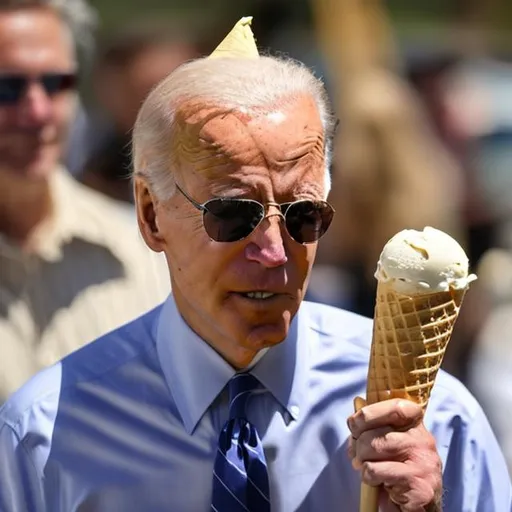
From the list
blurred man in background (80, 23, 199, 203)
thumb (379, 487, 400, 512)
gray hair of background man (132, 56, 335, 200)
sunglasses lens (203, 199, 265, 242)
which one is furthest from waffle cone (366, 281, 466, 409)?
blurred man in background (80, 23, 199, 203)

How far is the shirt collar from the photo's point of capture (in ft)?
9.40

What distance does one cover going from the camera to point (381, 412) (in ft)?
8.23

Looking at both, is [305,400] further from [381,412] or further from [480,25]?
[480,25]

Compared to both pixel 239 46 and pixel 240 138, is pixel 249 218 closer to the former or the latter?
pixel 240 138

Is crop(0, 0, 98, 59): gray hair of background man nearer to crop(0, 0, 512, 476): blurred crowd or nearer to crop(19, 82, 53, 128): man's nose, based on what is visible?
crop(0, 0, 512, 476): blurred crowd

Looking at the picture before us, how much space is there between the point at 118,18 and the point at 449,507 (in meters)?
5.76

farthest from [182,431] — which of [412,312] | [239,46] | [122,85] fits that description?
[122,85]

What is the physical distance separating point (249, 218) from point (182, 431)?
0.50 m

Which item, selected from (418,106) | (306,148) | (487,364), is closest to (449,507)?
(306,148)

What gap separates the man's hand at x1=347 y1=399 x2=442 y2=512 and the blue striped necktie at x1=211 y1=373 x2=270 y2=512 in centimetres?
27

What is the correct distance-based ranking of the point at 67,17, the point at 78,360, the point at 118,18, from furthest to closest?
the point at 118,18, the point at 67,17, the point at 78,360

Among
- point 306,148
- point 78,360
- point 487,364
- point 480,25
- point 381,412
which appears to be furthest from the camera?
point 480,25

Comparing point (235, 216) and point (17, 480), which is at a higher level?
point (235, 216)

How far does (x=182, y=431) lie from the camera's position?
9.39 feet
